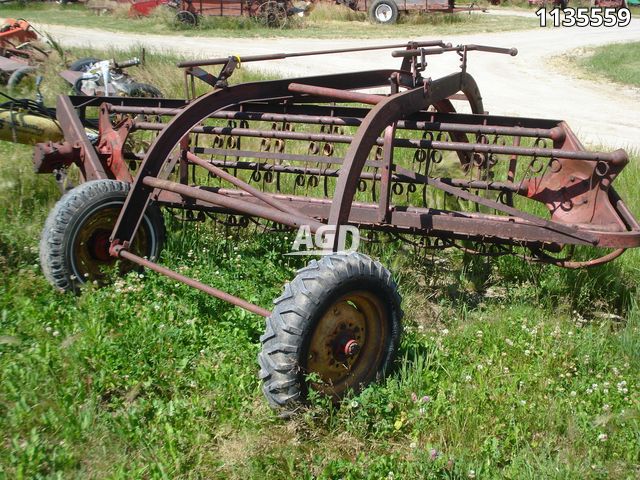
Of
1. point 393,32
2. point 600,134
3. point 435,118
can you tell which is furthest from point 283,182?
point 393,32

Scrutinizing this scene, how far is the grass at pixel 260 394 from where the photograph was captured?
308cm

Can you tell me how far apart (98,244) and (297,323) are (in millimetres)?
1911

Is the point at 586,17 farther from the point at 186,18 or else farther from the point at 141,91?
the point at 141,91

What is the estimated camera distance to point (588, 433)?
3355mm

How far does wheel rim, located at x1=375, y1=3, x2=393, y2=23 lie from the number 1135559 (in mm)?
6350

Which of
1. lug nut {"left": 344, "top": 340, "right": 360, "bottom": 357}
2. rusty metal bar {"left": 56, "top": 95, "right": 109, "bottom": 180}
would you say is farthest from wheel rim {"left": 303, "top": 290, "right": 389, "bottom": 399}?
rusty metal bar {"left": 56, "top": 95, "right": 109, "bottom": 180}

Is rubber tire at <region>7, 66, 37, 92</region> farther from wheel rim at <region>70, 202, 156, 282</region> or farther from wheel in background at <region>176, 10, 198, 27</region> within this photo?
wheel in background at <region>176, 10, 198, 27</region>

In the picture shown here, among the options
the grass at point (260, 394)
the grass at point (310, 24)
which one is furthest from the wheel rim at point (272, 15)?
the grass at point (260, 394)

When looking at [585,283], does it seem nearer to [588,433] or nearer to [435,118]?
[435,118]

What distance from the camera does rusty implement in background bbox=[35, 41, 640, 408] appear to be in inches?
131

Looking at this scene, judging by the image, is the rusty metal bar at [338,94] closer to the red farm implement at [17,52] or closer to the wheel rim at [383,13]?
the red farm implement at [17,52]

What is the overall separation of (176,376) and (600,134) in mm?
9426

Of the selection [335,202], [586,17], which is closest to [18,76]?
[335,202]

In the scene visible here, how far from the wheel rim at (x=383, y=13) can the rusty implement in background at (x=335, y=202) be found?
22.7m
